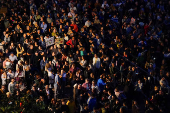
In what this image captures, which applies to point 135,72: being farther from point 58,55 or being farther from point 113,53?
point 58,55

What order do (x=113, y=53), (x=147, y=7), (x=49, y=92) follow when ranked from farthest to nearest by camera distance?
(x=147, y=7)
(x=113, y=53)
(x=49, y=92)

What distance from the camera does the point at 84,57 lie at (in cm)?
2016

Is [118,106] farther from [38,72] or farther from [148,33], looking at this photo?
[148,33]

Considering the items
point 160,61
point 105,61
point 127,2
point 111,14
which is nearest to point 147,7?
point 127,2

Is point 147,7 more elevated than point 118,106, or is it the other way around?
point 147,7

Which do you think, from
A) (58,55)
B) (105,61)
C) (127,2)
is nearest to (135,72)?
(105,61)

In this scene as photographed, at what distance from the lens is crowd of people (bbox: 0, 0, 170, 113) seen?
56.9ft

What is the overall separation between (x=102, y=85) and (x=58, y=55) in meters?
3.94

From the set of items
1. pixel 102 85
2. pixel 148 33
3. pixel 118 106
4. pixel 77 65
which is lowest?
pixel 118 106

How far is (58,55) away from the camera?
20.5 meters

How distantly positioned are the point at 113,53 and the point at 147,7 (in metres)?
7.10

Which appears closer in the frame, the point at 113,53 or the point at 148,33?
the point at 113,53

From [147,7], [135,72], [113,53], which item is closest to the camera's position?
[135,72]

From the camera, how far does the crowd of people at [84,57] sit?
17.3 meters
